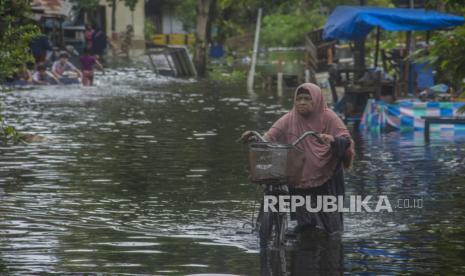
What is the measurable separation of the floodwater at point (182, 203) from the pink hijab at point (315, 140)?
1.79 ft

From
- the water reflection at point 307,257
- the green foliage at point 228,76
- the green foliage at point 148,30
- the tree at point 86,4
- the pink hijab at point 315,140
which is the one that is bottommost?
the green foliage at point 228,76

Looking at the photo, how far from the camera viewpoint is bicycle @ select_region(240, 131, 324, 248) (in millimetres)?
10383

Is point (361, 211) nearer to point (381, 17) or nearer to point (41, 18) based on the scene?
point (381, 17)

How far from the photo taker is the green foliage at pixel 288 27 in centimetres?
7069

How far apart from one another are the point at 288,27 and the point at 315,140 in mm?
61161

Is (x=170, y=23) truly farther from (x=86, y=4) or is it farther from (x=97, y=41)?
(x=97, y=41)

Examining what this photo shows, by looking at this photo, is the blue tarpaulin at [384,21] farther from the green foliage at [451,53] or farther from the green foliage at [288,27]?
the green foliage at [288,27]

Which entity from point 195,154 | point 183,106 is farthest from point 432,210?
point 183,106

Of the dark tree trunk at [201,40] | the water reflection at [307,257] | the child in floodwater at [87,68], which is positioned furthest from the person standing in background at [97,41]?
the water reflection at [307,257]

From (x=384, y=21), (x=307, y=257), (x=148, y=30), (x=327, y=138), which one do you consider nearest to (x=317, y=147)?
(x=327, y=138)

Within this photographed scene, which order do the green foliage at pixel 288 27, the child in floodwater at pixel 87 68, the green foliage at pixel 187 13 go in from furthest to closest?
the green foliage at pixel 187 13 < the green foliage at pixel 288 27 < the child in floodwater at pixel 87 68

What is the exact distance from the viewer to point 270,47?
247 ft

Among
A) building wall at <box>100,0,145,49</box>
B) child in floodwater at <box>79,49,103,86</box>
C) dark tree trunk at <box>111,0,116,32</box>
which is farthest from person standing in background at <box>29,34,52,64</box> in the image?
building wall at <box>100,0,145,49</box>

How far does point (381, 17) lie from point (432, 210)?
12166mm
